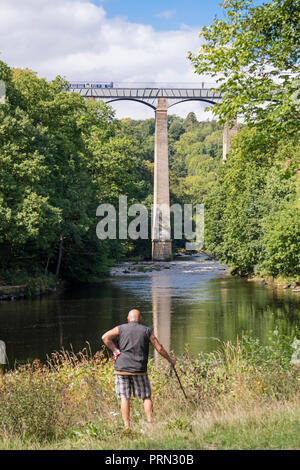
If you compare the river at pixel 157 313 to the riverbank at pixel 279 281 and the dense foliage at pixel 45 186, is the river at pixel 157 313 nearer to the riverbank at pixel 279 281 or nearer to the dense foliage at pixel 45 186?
the riverbank at pixel 279 281

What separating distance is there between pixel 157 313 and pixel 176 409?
1644cm

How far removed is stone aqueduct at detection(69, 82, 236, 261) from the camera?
5938cm

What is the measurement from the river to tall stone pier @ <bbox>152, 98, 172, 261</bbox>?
20.3m

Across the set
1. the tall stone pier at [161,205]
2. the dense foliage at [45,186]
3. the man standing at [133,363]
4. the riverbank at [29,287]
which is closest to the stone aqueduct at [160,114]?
the tall stone pier at [161,205]

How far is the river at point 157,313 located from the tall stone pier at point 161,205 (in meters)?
20.3

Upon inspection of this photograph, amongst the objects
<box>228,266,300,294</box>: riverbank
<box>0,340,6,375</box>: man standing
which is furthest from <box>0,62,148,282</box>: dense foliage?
<box>0,340,6,375</box>: man standing

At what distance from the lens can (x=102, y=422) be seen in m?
Answer: 7.41

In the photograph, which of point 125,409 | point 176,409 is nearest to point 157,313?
point 176,409

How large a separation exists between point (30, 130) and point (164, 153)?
3169 cm

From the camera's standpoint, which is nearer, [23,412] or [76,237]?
[23,412]

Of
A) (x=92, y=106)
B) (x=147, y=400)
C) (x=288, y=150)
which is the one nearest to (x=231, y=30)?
(x=147, y=400)

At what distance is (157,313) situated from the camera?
2427 cm

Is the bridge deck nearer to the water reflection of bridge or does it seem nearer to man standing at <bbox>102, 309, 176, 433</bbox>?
the water reflection of bridge

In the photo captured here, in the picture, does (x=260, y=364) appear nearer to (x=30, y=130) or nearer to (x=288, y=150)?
(x=30, y=130)
